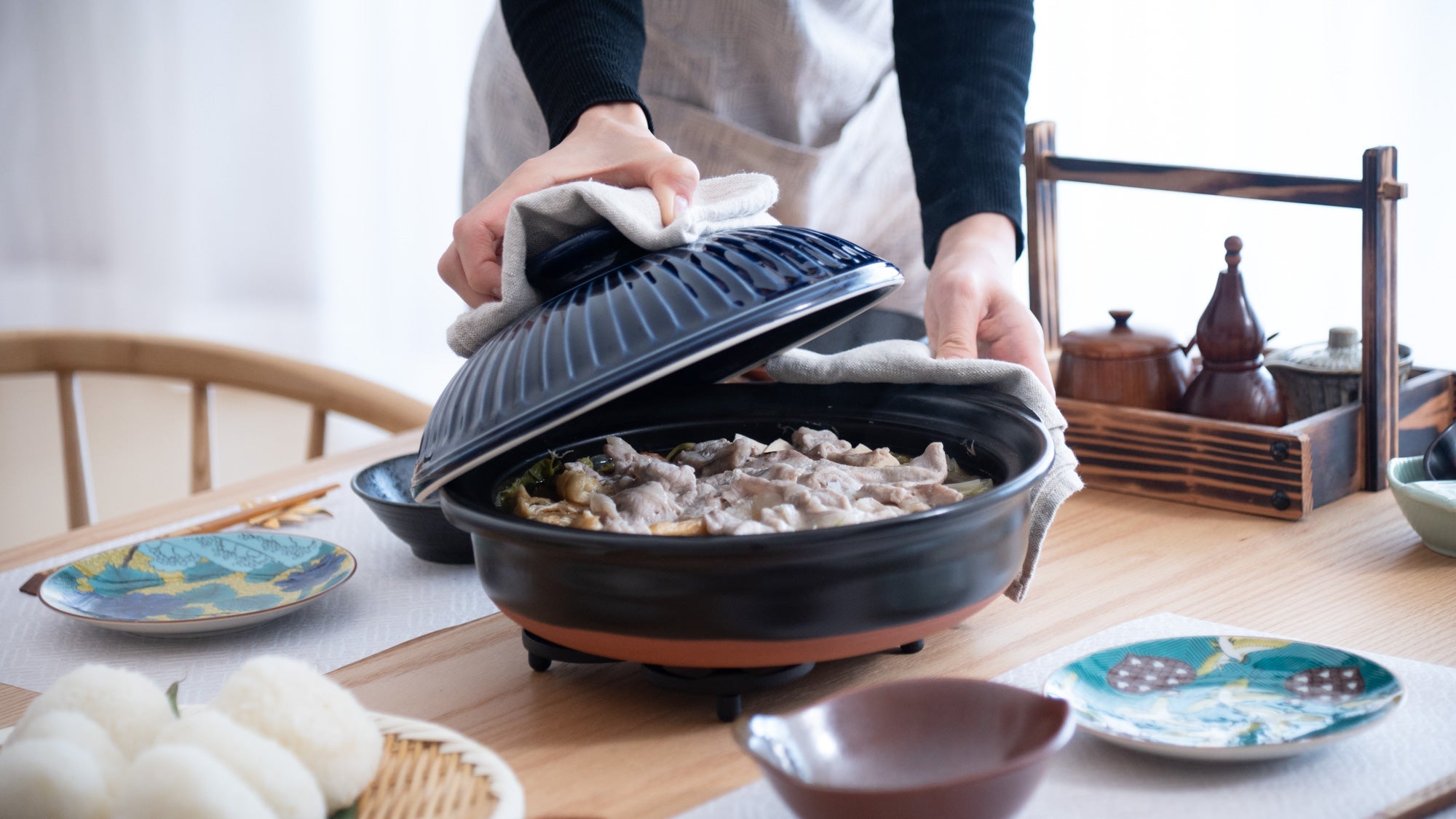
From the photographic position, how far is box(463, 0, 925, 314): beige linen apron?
6.32 ft

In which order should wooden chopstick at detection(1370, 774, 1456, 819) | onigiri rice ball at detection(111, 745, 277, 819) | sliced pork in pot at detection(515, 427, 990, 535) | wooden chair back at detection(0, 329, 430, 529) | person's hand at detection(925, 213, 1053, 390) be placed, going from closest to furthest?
onigiri rice ball at detection(111, 745, 277, 819)
wooden chopstick at detection(1370, 774, 1456, 819)
sliced pork in pot at detection(515, 427, 990, 535)
person's hand at detection(925, 213, 1053, 390)
wooden chair back at detection(0, 329, 430, 529)

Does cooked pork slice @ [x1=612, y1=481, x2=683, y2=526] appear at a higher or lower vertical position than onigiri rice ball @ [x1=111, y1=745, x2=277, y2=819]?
higher

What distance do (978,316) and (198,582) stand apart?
854 mm

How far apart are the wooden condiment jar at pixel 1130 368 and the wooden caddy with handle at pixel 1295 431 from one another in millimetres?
23

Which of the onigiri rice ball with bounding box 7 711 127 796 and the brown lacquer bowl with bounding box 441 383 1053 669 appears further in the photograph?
the brown lacquer bowl with bounding box 441 383 1053 669

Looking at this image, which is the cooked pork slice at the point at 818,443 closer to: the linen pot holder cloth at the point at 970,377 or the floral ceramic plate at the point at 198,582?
the linen pot holder cloth at the point at 970,377

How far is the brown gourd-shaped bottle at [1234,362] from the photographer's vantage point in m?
1.43

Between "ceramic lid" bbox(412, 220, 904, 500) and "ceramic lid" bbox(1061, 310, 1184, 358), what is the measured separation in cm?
61

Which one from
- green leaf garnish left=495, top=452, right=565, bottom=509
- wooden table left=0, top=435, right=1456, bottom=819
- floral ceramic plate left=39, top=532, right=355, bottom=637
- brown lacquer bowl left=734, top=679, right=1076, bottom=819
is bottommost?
wooden table left=0, top=435, right=1456, bottom=819

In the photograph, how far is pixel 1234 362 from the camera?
1.45 m

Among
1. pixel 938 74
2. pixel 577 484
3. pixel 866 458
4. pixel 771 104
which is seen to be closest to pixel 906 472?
pixel 866 458

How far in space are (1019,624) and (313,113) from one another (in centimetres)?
374

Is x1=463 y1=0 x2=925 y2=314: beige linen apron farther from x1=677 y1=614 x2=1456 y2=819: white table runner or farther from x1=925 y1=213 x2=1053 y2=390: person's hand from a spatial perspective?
x1=677 y1=614 x2=1456 y2=819: white table runner

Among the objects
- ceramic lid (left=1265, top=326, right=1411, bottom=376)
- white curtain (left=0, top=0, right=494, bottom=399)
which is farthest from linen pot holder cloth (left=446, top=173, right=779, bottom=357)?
white curtain (left=0, top=0, right=494, bottom=399)
